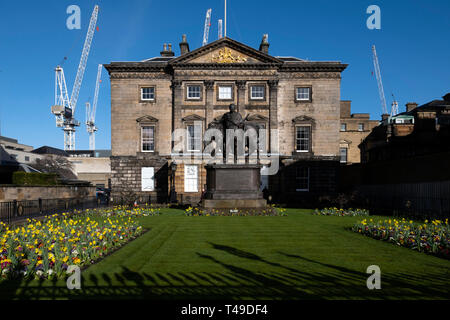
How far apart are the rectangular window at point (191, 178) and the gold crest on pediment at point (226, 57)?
11.8 m

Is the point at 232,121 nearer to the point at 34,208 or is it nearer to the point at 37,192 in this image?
the point at 34,208

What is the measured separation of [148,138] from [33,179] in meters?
13.0

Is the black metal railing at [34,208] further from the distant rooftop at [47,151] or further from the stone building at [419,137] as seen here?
the distant rooftop at [47,151]

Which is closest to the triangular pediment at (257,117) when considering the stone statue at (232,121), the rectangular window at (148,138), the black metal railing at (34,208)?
the rectangular window at (148,138)

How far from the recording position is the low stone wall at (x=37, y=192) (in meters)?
20.2

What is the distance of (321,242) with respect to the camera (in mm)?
11109

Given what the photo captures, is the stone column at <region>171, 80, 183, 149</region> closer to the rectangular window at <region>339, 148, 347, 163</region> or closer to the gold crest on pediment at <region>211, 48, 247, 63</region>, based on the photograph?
the gold crest on pediment at <region>211, 48, 247, 63</region>

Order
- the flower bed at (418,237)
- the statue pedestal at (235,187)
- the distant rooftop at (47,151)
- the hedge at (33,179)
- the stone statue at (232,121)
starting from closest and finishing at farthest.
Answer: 1. the flower bed at (418,237)
2. the statue pedestal at (235,187)
3. the stone statue at (232,121)
4. the hedge at (33,179)
5. the distant rooftop at (47,151)

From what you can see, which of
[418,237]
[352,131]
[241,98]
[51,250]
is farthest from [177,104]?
[352,131]

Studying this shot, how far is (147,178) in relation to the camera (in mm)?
35781

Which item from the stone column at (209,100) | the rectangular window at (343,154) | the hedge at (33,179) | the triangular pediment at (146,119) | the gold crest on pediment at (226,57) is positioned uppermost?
the gold crest on pediment at (226,57)
